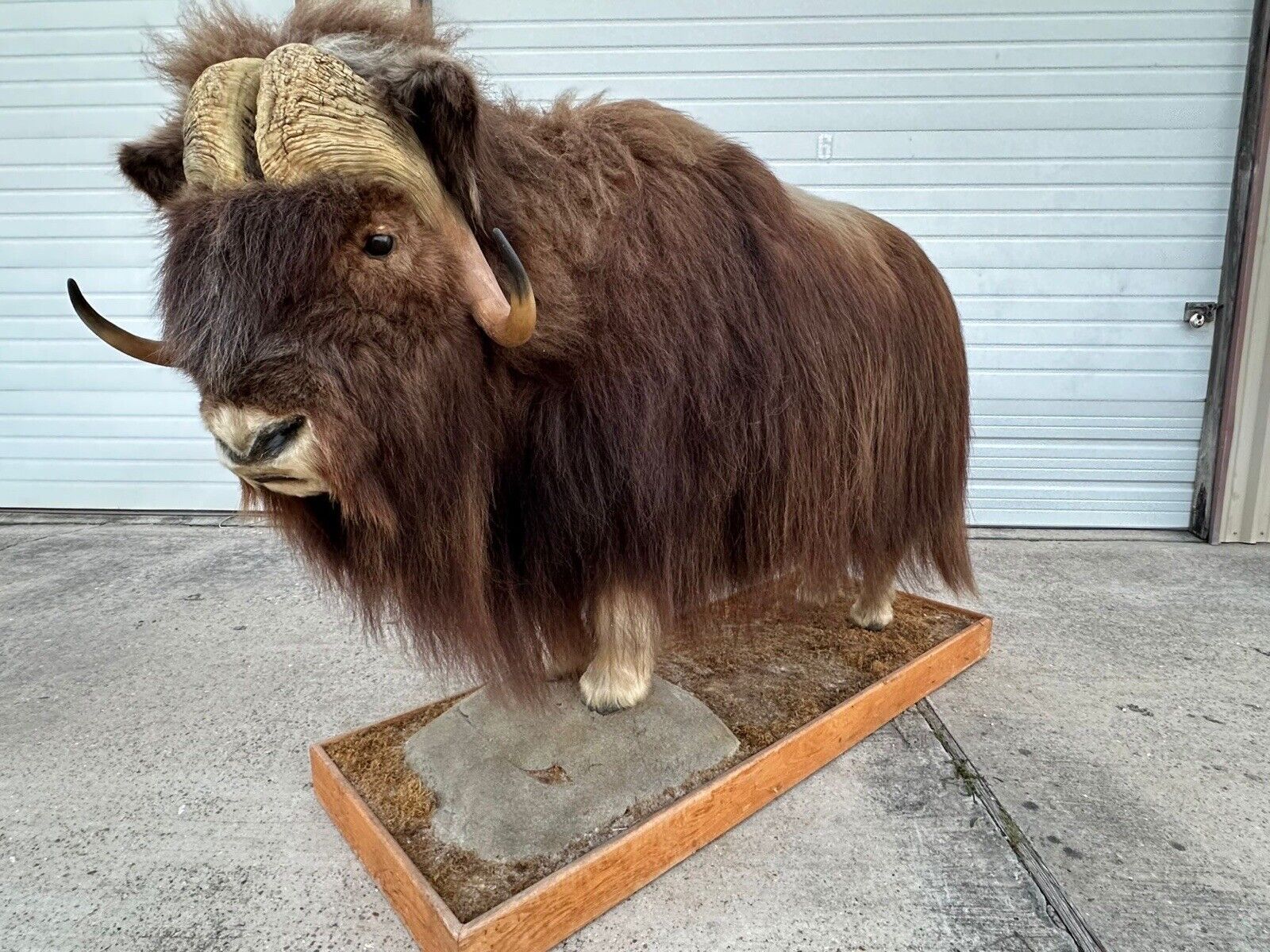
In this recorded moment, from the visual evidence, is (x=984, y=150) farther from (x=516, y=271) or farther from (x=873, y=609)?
(x=516, y=271)

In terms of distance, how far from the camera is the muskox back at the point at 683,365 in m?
1.11

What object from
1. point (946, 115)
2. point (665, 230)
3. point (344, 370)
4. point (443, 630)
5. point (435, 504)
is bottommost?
point (443, 630)

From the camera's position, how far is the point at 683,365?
1.15 metres

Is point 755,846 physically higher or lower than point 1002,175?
lower

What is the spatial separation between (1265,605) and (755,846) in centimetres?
218

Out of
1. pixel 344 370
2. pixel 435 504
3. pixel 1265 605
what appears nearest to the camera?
pixel 344 370

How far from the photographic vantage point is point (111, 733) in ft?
5.61

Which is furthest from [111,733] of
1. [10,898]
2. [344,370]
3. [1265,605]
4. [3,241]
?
[1265,605]

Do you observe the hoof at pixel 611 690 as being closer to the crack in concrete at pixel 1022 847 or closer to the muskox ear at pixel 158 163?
the crack in concrete at pixel 1022 847

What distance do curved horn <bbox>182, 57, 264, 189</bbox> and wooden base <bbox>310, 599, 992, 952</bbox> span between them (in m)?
0.95

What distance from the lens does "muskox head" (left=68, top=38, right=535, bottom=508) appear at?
83 centimetres

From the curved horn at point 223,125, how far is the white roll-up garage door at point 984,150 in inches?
95.3

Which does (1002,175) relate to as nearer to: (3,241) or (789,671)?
(789,671)

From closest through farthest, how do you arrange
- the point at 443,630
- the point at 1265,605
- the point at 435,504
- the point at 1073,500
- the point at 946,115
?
the point at 435,504 < the point at 443,630 < the point at 1265,605 < the point at 946,115 < the point at 1073,500
